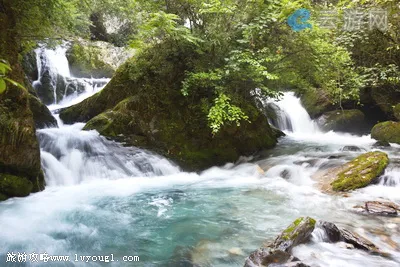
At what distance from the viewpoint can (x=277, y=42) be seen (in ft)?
27.1

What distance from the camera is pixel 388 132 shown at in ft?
35.4

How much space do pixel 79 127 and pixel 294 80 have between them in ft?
22.7

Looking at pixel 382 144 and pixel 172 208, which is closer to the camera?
pixel 172 208

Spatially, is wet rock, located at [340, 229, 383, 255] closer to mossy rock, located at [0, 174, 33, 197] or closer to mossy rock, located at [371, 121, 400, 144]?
mossy rock, located at [0, 174, 33, 197]

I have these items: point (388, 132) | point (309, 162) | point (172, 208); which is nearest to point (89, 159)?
point (172, 208)

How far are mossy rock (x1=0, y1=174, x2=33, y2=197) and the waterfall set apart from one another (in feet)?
37.0

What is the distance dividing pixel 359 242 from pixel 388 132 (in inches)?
353

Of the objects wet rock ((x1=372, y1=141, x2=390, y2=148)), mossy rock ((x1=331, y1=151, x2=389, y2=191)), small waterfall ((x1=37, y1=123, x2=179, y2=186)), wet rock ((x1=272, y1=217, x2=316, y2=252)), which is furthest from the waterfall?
wet rock ((x1=272, y1=217, x2=316, y2=252))

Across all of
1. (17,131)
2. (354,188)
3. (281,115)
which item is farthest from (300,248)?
(281,115)

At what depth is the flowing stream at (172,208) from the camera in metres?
3.82

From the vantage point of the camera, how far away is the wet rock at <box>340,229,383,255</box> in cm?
354

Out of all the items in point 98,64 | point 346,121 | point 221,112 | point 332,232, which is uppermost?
point 98,64

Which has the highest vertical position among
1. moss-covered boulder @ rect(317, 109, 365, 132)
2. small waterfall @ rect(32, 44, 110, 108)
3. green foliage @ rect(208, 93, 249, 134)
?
small waterfall @ rect(32, 44, 110, 108)

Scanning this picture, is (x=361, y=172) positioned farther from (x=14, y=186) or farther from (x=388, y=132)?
(x=14, y=186)
